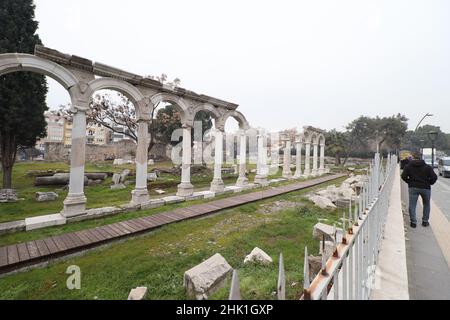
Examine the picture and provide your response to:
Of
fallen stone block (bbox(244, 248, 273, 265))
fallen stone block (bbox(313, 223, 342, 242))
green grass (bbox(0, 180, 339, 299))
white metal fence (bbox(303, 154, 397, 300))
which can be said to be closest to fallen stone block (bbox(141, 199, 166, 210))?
green grass (bbox(0, 180, 339, 299))

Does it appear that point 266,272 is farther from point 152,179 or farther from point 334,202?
point 152,179

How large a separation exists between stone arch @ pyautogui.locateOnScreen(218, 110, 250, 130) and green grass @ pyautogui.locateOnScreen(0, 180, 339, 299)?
5890 mm

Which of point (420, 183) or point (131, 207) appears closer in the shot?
point (420, 183)

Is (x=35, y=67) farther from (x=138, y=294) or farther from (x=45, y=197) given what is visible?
(x=138, y=294)

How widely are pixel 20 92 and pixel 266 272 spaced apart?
44.7ft

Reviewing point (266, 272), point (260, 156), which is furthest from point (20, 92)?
point (266, 272)

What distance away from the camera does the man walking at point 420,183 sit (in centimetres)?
577

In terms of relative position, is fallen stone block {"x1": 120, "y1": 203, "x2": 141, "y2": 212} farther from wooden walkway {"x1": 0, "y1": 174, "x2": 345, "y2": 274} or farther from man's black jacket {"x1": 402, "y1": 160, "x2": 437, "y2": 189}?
man's black jacket {"x1": 402, "y1": 160, "x2": 437, "y2": 189}

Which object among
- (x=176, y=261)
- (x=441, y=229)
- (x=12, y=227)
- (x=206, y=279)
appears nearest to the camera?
(x=206, y=279)

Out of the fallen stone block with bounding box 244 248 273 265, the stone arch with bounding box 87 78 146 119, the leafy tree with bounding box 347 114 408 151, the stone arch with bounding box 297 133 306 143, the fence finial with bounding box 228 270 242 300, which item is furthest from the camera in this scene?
the leafy tree with bounding box 347 114 408 151

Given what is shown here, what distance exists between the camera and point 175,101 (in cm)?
849

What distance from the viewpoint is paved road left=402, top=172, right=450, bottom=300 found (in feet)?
9.71

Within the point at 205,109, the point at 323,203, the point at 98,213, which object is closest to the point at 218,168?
the point at 205,109

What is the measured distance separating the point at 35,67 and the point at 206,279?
256 inches
